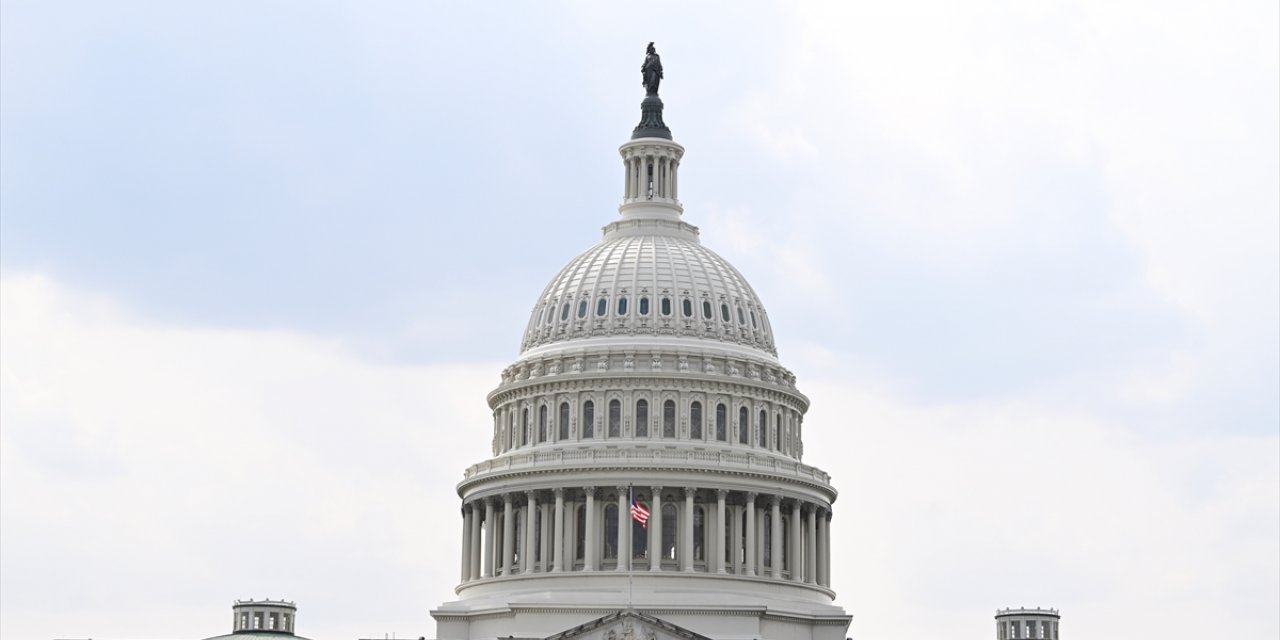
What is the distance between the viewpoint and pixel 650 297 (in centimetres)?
14800

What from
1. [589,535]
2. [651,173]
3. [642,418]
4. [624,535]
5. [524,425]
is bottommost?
[624,535]

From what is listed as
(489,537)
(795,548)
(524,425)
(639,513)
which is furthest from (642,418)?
(795,548)

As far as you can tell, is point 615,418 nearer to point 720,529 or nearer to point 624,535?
point 624,535

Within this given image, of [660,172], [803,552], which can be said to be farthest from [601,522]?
[660,172]

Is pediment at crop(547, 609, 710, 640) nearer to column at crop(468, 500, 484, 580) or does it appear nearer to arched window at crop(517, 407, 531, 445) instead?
column at crop(468, 500, 484, 580)

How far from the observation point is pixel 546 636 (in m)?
136

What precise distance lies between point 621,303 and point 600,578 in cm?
1676

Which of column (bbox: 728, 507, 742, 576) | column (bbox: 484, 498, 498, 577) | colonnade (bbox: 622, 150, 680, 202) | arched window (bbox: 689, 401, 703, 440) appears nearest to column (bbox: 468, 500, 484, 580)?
column (bbox: 484, 498, 498, 577)

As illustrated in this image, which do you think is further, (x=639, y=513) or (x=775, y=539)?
(x=775, y=539)

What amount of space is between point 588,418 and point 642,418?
3047mm

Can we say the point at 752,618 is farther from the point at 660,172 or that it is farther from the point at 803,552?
the point at 660,172

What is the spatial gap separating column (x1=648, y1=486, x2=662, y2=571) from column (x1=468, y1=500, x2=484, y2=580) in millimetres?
11717

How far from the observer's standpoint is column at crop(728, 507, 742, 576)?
143 m

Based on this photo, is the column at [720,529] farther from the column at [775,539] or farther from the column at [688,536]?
the column at [775,539]
